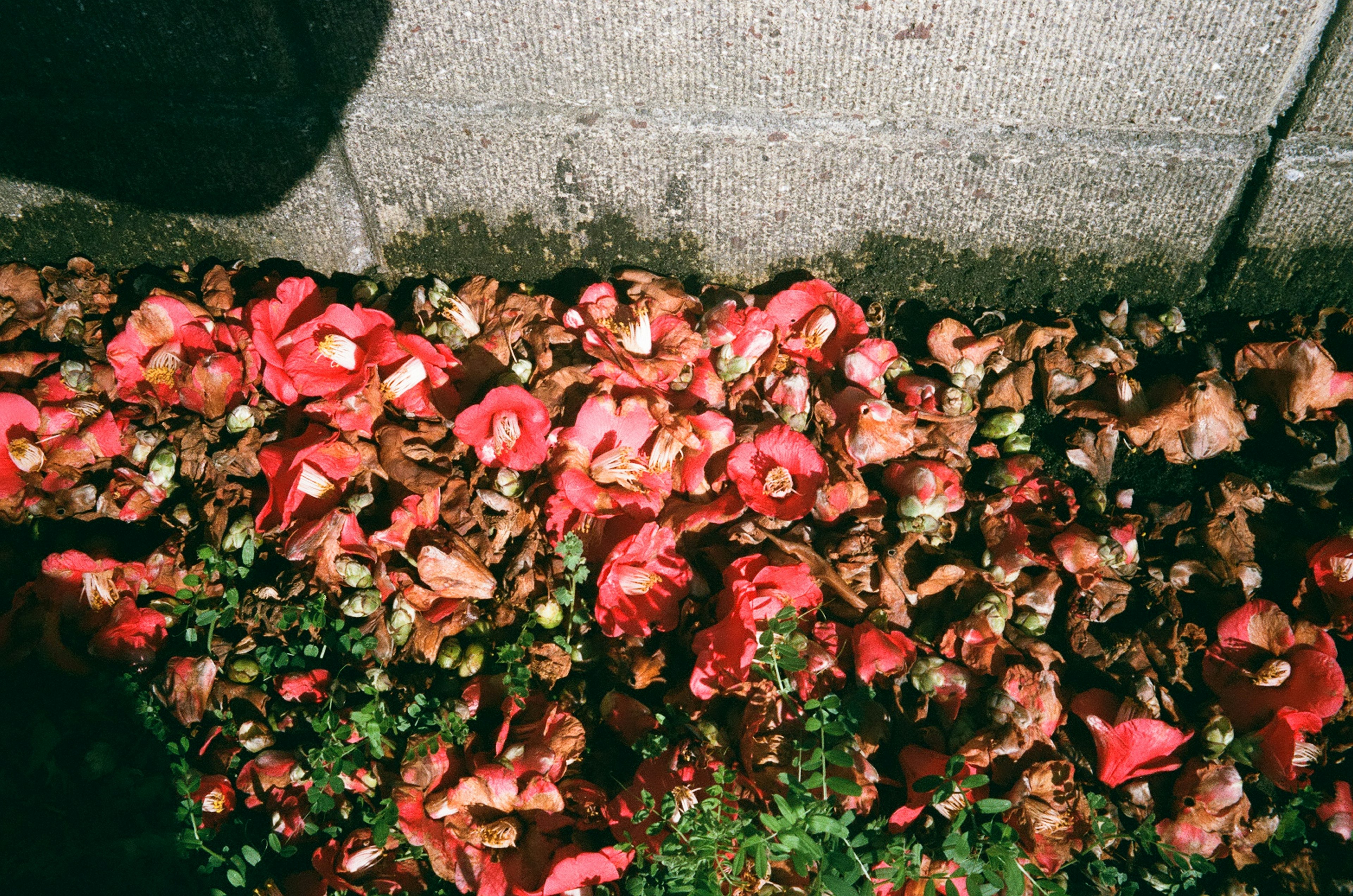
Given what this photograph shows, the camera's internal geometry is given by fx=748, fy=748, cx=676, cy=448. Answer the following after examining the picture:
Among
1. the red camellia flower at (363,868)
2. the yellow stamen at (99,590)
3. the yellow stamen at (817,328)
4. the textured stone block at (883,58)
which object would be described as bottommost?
the red camellia flower at (363,868)

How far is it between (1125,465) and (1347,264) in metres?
1.07

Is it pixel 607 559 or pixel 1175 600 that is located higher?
pixel 607 559

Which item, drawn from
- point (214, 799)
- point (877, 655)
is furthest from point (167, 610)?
point (877, 655)

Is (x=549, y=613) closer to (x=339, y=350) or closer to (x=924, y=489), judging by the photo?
(x=339, y=350)

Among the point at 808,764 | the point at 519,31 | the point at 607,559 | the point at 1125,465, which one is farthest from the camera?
the point at 1125,465

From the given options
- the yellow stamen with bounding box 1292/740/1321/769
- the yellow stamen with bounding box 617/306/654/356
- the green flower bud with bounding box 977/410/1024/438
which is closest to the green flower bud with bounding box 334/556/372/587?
the yellow stamen with bounding box 617/306/654/356

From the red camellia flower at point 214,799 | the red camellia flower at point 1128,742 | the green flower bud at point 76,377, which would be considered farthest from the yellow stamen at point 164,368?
the red camellia flower at point 1128,742

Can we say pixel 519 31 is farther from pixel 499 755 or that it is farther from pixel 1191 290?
pixel 1191 290

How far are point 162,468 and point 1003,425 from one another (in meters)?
2.61

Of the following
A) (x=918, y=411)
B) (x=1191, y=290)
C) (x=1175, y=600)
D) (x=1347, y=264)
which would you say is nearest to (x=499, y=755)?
(x=918, y=411)

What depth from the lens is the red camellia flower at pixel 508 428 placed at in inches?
83.6

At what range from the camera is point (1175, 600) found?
2.26 m

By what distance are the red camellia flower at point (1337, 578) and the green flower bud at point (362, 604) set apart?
272 centimetres

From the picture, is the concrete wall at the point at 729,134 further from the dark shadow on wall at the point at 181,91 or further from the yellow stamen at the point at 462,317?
the yellow stamen at the point at 462,317
